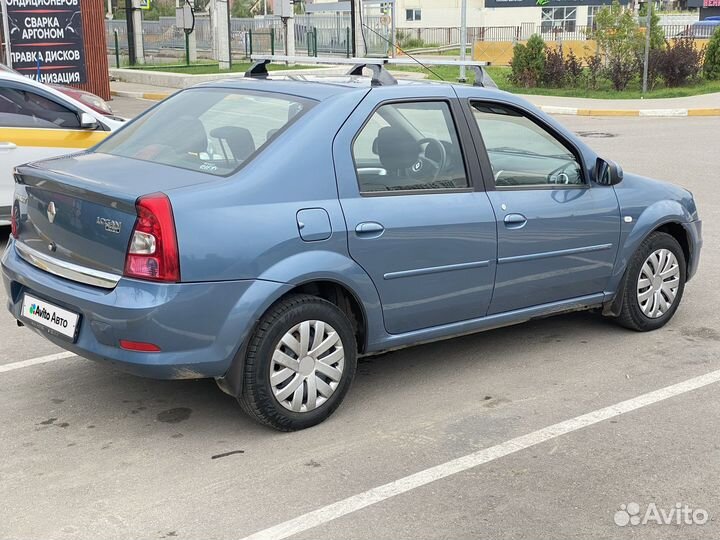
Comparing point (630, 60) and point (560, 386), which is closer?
point (560, 386)

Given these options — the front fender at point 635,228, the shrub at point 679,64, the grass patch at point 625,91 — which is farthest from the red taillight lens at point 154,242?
the shrub at point 679,64

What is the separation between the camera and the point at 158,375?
166 inches

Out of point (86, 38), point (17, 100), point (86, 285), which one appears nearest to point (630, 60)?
point (86, 38)

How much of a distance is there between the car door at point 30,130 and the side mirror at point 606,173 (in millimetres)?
4839

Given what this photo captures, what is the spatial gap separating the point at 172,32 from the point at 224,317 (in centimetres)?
3735

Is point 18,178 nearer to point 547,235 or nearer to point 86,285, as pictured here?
point 86,285

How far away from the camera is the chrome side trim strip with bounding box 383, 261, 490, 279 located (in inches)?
185

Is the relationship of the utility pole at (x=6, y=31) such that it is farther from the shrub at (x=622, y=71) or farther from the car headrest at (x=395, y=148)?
→ the shrub at (x=622, y=71)

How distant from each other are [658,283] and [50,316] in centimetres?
371

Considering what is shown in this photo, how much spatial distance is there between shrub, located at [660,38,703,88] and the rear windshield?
22.3m

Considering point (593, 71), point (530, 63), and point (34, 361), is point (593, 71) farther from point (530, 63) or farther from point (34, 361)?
point (34, 361)

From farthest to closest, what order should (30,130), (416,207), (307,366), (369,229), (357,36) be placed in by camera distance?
(357,36) → (30,130) → (416,207) → (369,229) → (307,366)

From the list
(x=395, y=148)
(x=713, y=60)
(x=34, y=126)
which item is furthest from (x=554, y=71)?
(x=395, y=148)

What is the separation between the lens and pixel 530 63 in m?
26.4
